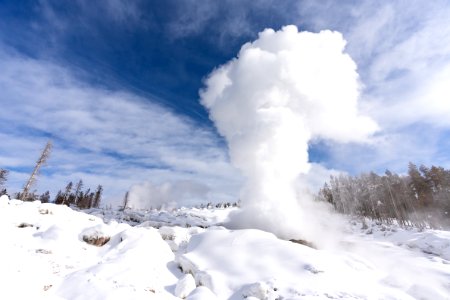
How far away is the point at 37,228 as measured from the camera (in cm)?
2205

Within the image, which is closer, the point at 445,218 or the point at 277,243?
the point at 277,243

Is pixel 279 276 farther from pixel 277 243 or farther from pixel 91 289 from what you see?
pixel 91 289

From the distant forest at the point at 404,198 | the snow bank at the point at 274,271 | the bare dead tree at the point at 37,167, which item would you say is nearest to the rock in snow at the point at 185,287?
the snow bank at the point at 274,271

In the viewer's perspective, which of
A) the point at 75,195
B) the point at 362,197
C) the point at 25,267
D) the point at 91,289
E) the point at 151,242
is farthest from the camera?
the point at 75,195

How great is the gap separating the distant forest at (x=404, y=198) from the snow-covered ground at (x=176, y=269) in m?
55.5

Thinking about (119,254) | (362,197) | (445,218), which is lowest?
(119,254)

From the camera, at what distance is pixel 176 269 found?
63.5 ft

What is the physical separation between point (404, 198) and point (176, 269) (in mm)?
76982

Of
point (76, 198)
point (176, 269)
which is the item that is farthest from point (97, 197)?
point (176, 269)

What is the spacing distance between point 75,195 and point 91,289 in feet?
333

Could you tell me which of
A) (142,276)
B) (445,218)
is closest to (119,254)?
(142,276)

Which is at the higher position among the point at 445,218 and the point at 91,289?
the point at 445,218

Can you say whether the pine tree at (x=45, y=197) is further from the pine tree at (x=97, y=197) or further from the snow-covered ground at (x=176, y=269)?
the snow-covered ground at (x=176, y=269)

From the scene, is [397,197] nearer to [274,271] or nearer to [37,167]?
[274,271]
